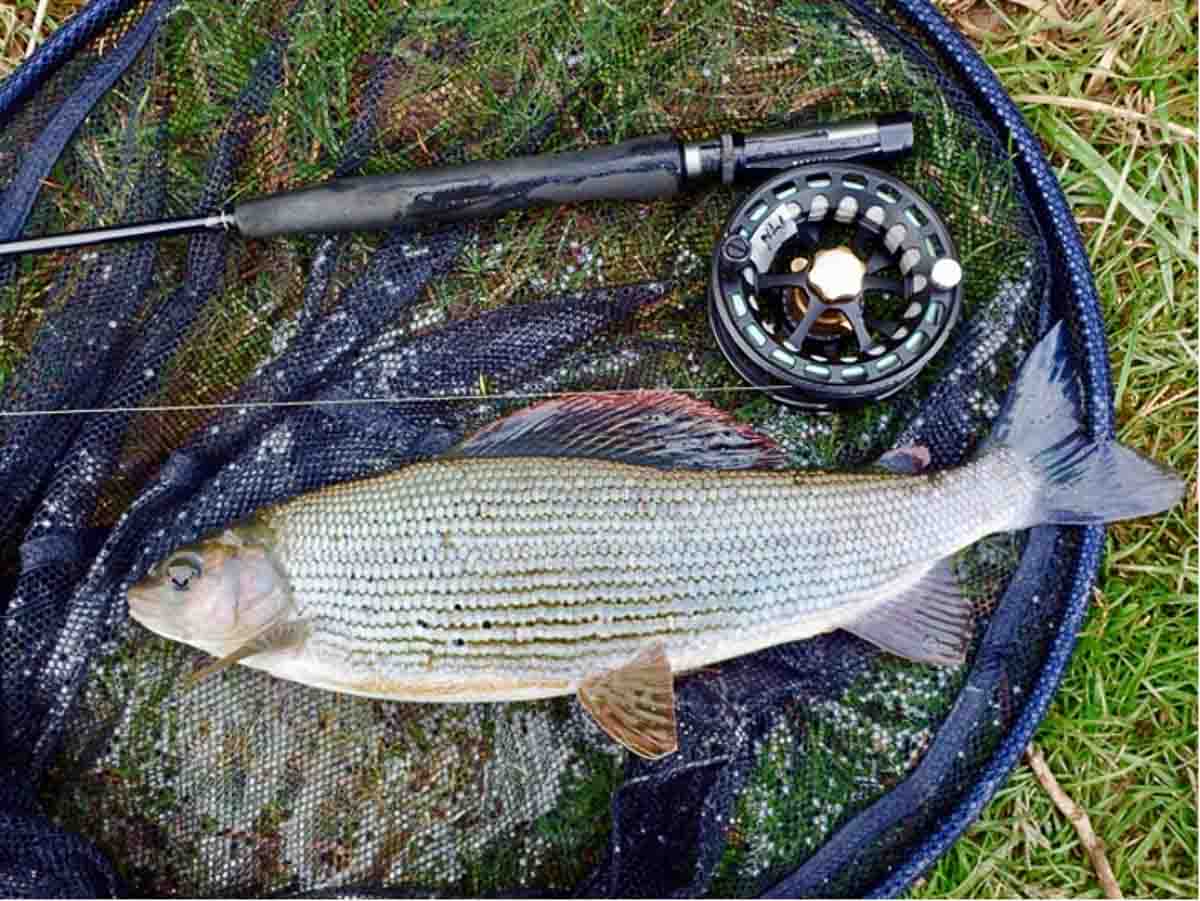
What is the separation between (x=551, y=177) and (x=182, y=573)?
1147 millimetres

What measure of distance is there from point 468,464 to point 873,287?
982mm

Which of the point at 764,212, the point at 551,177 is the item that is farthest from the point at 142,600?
the point at 764,212

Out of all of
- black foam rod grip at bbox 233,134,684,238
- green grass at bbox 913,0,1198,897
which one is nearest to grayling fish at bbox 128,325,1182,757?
black foam rod grip at bbox 233,134,684,238

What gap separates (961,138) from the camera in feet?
8.24

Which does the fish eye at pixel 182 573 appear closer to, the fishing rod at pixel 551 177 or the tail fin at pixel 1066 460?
the fishing rod at pixel 551 177

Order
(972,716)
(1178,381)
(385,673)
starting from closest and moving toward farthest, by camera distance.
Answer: (385,673) → (972,716) → (1178,381)

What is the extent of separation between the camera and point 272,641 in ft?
7.39

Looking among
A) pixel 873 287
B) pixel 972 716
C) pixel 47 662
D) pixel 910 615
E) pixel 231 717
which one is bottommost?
pixel 972 716

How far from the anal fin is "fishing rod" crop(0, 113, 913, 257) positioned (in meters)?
0.94

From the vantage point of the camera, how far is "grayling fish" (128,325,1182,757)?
2242 mm

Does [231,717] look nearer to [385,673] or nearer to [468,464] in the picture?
[385,673]

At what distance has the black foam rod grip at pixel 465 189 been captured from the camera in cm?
238

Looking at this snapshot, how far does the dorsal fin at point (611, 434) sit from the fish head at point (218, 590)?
0.46 metres

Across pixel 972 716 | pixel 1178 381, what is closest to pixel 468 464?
pixel 972 716
